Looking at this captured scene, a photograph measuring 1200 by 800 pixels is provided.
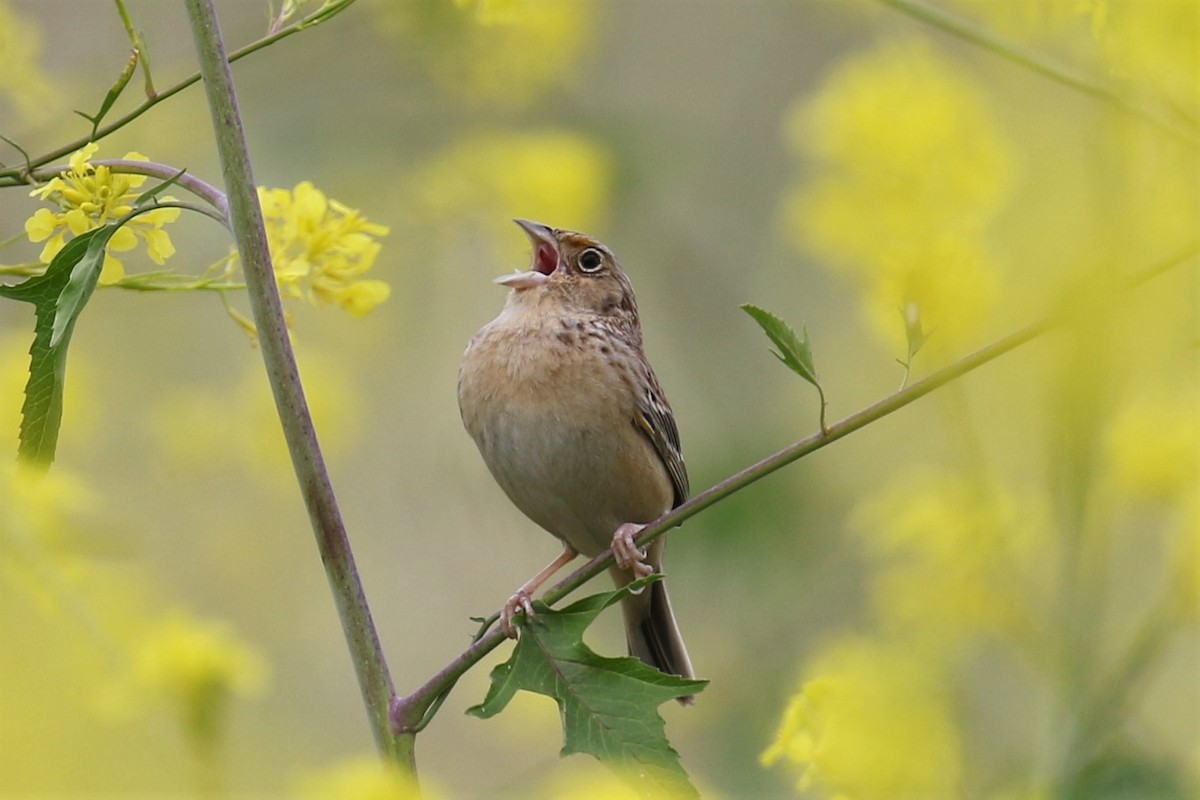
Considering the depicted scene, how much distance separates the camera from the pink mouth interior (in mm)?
4828

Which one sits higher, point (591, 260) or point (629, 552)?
point (591, 260)

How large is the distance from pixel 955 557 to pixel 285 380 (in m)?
1.89

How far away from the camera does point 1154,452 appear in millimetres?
3592

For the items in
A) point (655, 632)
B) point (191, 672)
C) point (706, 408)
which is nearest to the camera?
point (191, 672)

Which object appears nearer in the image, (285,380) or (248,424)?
(285,380)

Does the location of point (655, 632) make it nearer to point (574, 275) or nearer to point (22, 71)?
point (574, 275)

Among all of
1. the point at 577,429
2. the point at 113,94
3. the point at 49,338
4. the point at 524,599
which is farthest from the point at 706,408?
the point at 113,94

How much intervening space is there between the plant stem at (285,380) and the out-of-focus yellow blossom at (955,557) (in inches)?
51.5

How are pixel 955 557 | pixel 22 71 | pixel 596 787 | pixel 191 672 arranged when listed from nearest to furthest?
pixel 596 787, pixel 191 672, pixel 22 71, pixel 955 557

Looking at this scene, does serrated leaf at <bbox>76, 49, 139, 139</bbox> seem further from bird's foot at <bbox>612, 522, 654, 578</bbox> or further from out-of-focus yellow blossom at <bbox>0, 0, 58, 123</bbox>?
bird's foot at <bbox>612, 522, 654, 578</bbox>

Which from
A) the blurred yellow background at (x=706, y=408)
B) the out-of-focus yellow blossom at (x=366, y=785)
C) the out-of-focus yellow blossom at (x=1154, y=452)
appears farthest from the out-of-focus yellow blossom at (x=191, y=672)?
the out-of-focus yellow blossom at (x=1154, y=452)

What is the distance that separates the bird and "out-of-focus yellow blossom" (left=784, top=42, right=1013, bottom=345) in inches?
29.1

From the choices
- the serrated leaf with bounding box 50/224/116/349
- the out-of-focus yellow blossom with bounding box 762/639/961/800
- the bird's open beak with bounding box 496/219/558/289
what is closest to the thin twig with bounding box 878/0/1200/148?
the out-of-focus yellow blossom with bounding box 762/639/961/800

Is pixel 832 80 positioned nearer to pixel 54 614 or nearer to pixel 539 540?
pixel 539 540
